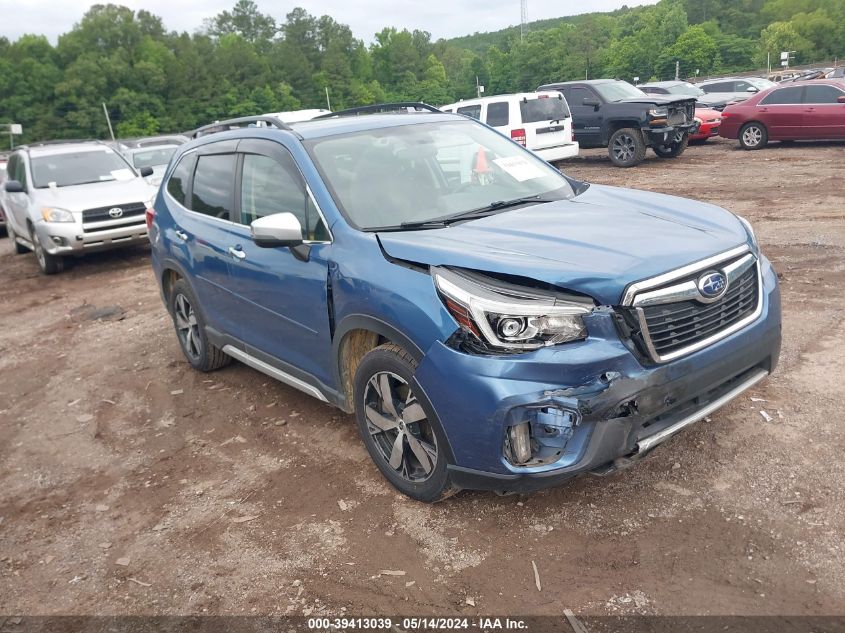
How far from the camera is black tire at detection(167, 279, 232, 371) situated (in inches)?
218

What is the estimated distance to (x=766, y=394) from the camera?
4.38m

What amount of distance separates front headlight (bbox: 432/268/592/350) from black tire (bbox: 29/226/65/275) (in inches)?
376

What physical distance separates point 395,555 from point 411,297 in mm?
1176

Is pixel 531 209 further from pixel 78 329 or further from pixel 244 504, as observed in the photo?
pixel 78 329

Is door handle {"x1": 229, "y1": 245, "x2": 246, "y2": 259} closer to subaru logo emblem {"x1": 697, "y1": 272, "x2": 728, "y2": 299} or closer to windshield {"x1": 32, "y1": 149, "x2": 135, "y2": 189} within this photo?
subaru logo emblem {"x1": 697, "y1": 272, "x2": 728, "y2": 299}

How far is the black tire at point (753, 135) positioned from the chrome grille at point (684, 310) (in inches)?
597

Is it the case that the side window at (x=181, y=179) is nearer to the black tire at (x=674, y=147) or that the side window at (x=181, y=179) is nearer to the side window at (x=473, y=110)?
the side window at (x=473, y=110)

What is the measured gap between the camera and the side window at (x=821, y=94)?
50.2 ft

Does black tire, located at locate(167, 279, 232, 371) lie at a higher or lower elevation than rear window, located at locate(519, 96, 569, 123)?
lower

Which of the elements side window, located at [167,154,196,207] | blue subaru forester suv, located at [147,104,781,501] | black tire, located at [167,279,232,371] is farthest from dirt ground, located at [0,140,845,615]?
side window, located at [167,154,196,207]

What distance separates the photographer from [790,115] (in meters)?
16.1

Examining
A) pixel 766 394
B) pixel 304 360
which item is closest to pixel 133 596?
pixel 304 360

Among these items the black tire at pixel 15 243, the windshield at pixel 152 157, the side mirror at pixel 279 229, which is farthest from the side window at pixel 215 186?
the windshield at pixel 152 157

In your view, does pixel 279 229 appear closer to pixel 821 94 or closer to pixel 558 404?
pixel 558 404
